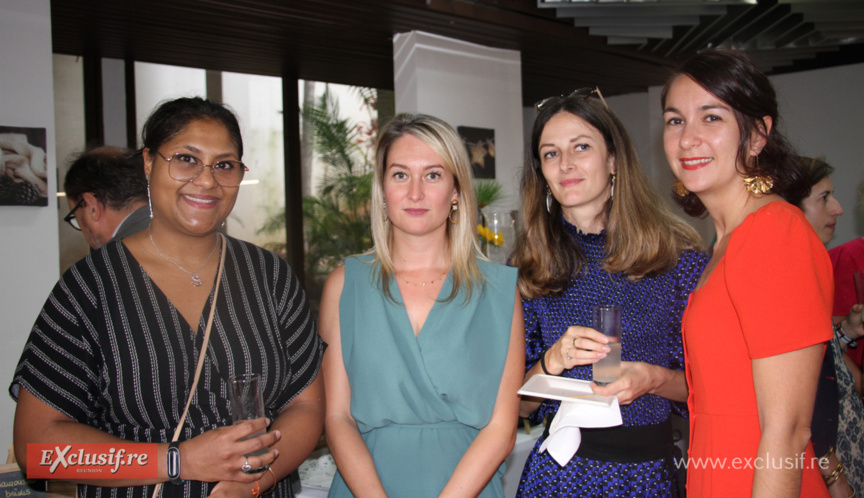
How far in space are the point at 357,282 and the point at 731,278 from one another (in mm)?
1107

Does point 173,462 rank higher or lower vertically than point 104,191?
lower

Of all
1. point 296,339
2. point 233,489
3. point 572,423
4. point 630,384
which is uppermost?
point 296,339

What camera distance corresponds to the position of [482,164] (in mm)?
7047

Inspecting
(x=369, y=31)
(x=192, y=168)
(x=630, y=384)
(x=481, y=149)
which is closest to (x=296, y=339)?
(x=192, y=168)

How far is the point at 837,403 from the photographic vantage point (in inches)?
64.6

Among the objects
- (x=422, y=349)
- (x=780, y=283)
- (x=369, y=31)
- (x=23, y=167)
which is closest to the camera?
(x=780, y=283)

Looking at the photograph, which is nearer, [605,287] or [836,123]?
[605,287]

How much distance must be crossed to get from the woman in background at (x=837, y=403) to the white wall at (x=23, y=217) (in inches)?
171

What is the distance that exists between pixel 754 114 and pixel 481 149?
560cm

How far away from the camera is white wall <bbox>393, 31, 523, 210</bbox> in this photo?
646 centimetres

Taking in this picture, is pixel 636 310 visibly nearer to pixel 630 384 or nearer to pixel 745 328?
pixel 630 384

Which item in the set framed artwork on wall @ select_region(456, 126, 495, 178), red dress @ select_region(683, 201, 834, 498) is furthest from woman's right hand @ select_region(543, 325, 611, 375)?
framed artwork on wall @ select_region(456, 126, 495, 178)

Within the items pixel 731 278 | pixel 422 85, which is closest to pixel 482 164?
pixel 422 85

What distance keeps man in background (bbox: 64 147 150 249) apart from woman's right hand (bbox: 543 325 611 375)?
184 centimetres
